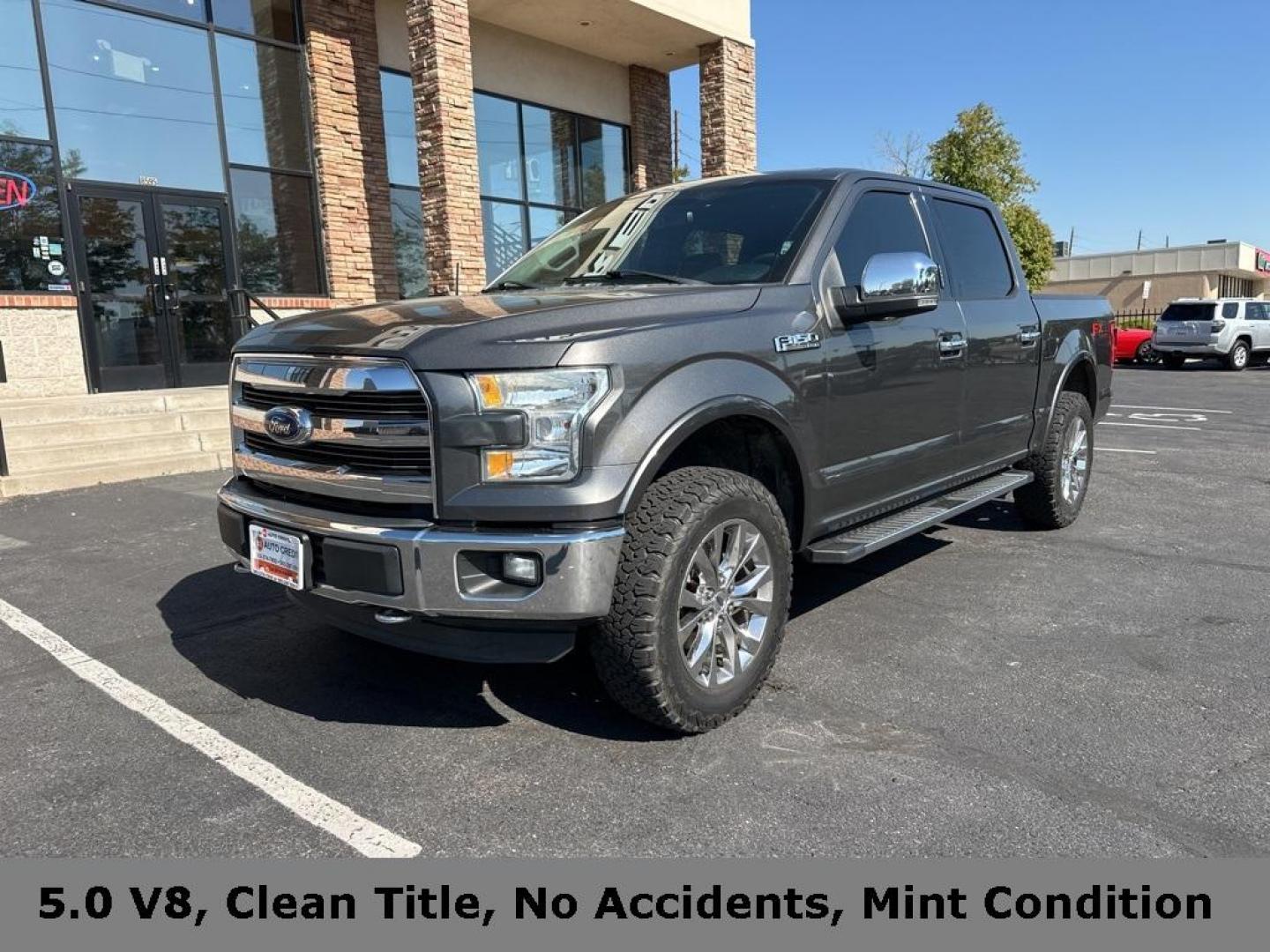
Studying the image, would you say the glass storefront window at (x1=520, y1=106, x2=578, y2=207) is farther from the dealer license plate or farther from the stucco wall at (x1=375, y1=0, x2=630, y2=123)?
the dealer license plate

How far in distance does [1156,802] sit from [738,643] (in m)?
1.34

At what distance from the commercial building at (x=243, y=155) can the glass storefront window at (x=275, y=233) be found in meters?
0.02

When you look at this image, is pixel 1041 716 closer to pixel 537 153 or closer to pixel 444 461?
pixel 444 461

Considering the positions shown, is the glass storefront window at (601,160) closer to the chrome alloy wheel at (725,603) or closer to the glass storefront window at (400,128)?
the glass storefront window at (400,128)

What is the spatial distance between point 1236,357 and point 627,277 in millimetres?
23831

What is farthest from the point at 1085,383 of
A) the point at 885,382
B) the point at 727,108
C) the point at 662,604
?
the point at 727,108

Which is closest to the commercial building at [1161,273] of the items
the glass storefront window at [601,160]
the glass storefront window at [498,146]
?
the glass storefront window at [601,160]

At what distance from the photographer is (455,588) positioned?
269 centimetres

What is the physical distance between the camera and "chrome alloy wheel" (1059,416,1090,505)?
589cm

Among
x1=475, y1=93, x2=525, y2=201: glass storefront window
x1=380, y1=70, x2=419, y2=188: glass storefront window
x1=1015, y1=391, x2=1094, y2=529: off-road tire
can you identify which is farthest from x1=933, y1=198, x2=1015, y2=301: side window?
x1=475, y1=93, x2=525, y2=201: glass storefront window

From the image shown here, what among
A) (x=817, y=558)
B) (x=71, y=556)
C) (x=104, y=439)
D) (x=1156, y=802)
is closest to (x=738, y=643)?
A: (x=817, y=558)

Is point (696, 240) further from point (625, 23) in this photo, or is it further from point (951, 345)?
point (625, 23)

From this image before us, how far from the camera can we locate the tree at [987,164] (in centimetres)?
2708

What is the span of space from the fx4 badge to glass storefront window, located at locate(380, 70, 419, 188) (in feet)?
35.1
